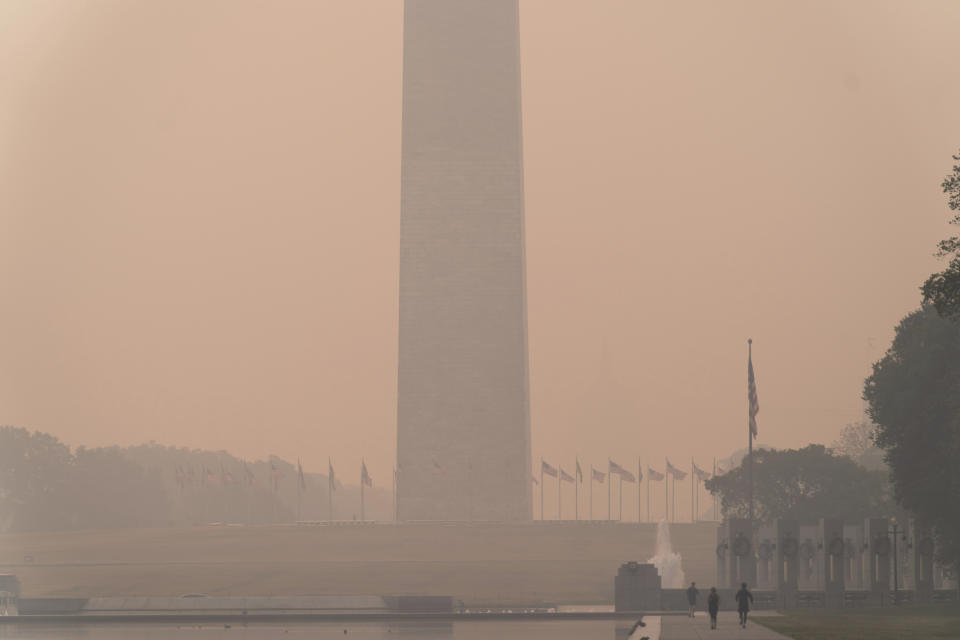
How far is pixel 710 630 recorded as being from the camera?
166 feet

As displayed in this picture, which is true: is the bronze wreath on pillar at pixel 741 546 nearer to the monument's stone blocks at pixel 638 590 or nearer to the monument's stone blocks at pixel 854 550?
the monument's stone blocks at pixel 854 550

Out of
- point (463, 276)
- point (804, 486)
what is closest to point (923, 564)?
point (804, 486)

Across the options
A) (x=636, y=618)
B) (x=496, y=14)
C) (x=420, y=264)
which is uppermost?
(x=496, y=14)

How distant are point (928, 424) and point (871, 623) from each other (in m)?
16.1

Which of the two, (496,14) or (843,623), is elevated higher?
(496,14)

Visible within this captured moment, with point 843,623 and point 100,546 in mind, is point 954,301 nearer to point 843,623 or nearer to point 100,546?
point 843,623

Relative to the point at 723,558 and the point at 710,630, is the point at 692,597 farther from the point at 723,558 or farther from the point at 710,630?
the point at 723,558

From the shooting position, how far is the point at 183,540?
11988cm

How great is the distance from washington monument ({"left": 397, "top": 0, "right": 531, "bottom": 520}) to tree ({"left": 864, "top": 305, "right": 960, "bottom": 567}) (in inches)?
2681

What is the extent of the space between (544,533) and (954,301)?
78651mm

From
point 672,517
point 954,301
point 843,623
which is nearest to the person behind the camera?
point 954,301

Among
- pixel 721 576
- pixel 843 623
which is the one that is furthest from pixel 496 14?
pixel 843 623

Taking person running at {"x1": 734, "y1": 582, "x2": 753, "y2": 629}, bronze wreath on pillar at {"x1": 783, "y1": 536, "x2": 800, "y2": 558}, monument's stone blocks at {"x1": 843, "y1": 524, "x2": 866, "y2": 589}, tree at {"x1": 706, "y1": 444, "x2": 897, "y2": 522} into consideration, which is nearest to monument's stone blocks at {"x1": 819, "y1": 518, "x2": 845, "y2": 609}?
bronze wreath on pillar at {"x1": 783, "y1": 536, "x2": 800, "y2": 558}

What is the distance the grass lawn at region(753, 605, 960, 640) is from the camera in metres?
46.8
